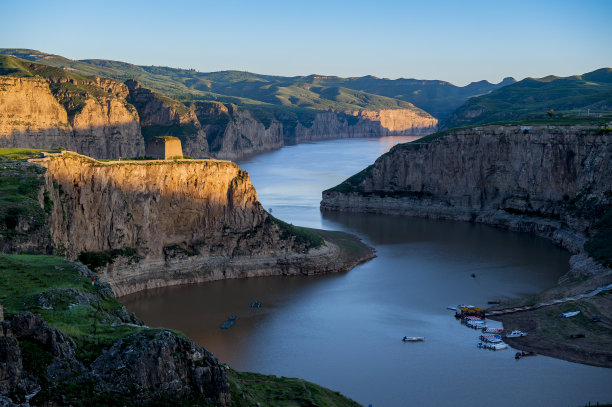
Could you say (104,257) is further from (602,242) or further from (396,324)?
(602,242)

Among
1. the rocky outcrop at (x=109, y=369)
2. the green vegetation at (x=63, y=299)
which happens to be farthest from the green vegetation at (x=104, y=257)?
the rocky outcrop at (x=109, y=369)

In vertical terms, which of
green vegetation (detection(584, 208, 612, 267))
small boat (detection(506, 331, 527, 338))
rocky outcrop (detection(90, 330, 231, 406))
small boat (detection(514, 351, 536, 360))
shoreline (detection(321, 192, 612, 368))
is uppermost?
rocky outcrop (detection(90, 330, 231, 406))

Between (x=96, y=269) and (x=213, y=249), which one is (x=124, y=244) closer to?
(x=96, y=269)

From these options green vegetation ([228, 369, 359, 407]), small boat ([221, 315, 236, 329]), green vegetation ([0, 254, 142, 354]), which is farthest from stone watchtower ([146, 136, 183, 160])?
green vegetation ([228, 369, 359, 407])

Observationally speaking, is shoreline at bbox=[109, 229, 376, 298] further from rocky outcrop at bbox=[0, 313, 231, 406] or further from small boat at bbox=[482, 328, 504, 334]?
rocky outcrop at bbox=[0, 313, 231, 406]

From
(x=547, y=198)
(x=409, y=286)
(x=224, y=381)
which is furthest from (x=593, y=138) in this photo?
(x=224, y=381)

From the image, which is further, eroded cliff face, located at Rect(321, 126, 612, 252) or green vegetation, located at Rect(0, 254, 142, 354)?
eroded cliff face, located at Rect(321, 126, 612, 252)
